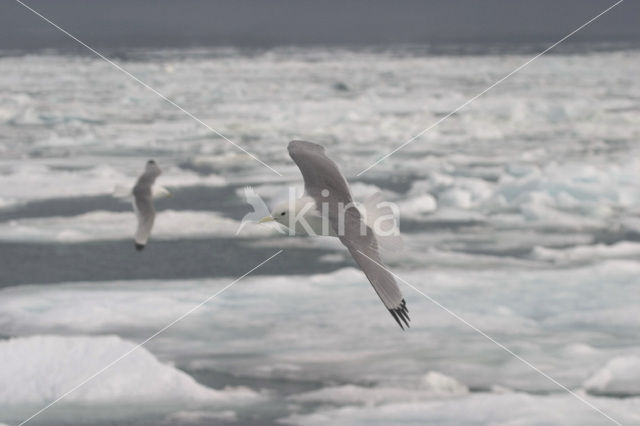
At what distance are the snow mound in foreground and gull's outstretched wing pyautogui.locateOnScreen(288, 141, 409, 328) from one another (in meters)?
3.43

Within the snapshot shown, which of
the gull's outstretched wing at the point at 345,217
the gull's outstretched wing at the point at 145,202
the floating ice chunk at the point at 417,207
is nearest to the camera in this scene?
the gull's outstretched wing at the point at 345,217

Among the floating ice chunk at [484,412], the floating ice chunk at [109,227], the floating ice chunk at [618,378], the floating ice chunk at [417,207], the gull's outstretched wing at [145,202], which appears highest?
the gull's outstretched wing at [145,202]

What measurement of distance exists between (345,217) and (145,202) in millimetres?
2255

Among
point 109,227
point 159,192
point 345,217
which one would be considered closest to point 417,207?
point 109,227

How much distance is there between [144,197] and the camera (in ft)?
20.8

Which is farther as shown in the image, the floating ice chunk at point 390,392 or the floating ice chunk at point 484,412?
the floating ice chunk at point 390,392

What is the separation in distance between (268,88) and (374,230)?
67.8ft

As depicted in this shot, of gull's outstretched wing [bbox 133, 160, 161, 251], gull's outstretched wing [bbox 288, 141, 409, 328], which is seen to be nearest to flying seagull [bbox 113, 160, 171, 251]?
gull's outstretched wing [bbox 133, 160, 161, 251]

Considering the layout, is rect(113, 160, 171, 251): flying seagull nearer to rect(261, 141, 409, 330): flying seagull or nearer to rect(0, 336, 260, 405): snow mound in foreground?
rect(261, 141, 409, 330): flying seagull

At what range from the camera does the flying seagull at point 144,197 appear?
5.93 metres

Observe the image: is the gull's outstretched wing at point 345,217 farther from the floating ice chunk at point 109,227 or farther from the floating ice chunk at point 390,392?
the floating ice chunk at point 109,227

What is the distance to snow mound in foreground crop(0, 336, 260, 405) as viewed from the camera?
8031mm

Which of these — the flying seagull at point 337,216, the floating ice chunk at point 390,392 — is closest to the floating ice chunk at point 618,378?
the floating ice chunk at point 390,392

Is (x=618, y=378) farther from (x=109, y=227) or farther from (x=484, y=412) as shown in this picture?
(x=109, y=227)
